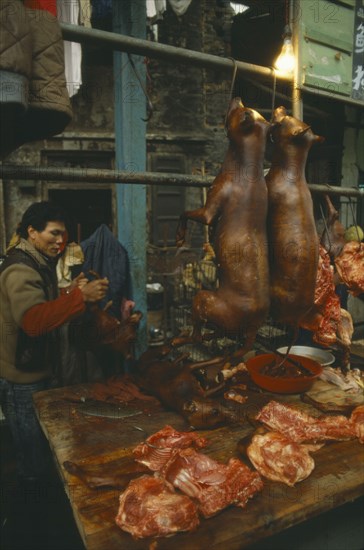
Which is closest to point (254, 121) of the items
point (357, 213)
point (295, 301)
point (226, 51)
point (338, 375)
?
point (295, 301)

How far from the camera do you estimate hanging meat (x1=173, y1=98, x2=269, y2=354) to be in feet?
7.31

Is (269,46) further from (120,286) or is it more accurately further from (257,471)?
(257,471)

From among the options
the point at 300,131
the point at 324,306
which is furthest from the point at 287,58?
the point at 324,306

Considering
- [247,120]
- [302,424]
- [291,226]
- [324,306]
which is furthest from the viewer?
[324,306]

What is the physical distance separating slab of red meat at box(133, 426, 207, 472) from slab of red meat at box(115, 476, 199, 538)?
228 millimetres

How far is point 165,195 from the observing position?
12.1 metres

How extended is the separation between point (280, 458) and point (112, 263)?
2.75 m

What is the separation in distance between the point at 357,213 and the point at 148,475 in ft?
28.5

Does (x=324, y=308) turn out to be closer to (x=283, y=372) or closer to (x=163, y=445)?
(x=283, y=372)

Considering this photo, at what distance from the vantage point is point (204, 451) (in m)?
2.44

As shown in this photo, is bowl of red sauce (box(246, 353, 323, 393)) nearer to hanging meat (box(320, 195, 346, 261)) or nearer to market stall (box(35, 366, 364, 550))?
market stall (box(35, 366, 364, 550))

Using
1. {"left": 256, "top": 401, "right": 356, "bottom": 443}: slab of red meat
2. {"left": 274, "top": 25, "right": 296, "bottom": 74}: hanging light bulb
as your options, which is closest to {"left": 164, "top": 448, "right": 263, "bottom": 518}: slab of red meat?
{"left": 256, "top": 401, "right": 356, "bottom": 443}: slab of red meat

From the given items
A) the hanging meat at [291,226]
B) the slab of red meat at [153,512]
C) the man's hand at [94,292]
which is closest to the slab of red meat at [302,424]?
the hanging meat at [291,226]

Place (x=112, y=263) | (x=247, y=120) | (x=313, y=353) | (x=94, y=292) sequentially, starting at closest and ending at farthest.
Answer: (x=247, y=120) < (x=94, y=292) < (x=313, y=353) < (x=112, y=263)
